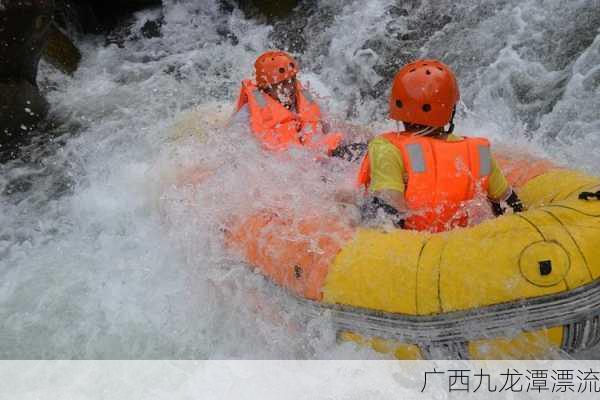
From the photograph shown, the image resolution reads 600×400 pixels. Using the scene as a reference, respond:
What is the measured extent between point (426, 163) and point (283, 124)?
5.41 ft

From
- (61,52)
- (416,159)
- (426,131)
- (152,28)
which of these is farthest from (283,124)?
(152,28)

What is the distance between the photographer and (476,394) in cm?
305

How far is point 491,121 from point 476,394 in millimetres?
3359

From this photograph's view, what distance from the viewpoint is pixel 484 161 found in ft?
9.92

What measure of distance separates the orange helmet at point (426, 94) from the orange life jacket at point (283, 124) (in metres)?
1.36

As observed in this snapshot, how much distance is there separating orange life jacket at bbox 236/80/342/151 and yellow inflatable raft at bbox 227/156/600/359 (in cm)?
123

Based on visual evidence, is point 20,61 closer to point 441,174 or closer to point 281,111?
point 281,111

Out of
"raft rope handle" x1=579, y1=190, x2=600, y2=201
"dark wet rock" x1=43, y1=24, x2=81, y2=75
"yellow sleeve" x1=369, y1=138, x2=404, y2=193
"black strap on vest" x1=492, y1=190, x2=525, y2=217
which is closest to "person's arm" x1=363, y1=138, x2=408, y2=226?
"yellow sleeve" x1=369, y1=138, x2=404, y2=193

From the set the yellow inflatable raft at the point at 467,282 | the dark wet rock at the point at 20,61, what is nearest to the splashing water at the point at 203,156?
the yellow inflatable raft at the point at 467,282

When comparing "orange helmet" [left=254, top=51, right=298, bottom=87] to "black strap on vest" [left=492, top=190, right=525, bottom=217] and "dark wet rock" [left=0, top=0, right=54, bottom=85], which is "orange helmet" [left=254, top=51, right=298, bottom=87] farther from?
"dark wet rock" [left=0, top=0, right=54, bottom=85]

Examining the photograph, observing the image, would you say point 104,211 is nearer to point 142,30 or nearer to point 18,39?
point 18,39

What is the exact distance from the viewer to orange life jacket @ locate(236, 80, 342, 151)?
4332mm

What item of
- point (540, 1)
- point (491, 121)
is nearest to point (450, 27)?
point (540, 1)

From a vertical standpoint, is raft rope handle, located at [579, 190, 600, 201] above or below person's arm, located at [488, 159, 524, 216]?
above
